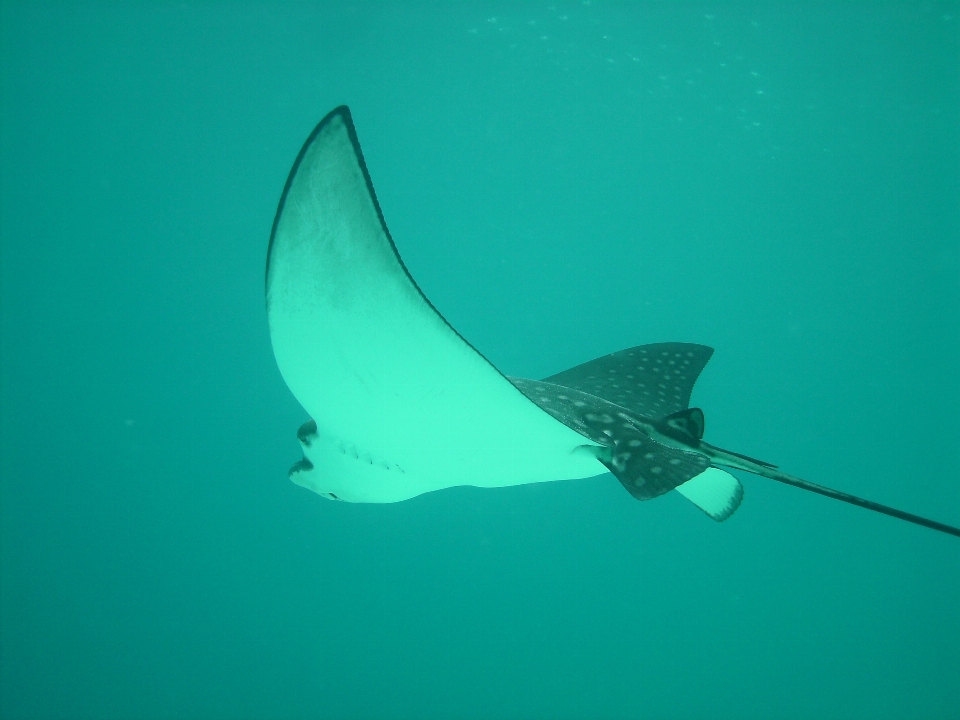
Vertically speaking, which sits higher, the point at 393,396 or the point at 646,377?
the point at 646,377

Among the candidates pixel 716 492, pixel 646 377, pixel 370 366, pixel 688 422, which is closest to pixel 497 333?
pixel 646 377

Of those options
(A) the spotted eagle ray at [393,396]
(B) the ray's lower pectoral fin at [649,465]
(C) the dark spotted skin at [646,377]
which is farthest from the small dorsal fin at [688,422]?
(C) the dark spotted skin at [646,377]

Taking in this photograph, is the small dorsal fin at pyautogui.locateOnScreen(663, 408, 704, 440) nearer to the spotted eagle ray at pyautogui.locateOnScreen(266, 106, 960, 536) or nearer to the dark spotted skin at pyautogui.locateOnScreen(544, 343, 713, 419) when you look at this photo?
the spotted eagle ray at pyautogui.locateOnScreen(266, 106, 960, 536)

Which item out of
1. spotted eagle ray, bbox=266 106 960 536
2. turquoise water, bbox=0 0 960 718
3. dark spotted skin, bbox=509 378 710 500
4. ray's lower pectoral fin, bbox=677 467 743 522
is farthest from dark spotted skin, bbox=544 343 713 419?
turquoise water, bbox=0 0 960 718

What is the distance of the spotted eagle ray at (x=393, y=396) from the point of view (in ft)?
4.84

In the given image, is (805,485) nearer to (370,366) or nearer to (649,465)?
(649,465)

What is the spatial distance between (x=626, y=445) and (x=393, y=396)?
3.19 ft

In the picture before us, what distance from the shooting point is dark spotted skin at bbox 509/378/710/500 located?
1.93m

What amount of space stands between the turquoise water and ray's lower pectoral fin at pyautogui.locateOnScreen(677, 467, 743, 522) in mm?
4946

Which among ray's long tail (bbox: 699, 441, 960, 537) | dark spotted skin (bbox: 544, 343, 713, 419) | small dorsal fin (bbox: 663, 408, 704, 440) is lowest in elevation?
ray's long tail (bbox: 699, 441, 960, 537)

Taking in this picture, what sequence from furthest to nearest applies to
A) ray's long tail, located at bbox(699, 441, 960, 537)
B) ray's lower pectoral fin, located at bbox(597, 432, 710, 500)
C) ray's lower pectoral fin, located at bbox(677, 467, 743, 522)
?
ray's lower pectoral fin, located at bbox(677, 467, 743, 522), ray's lower pectoral fin, located at bbox(597, 432, 710, 500), ray's long tail, located at bbox(699, 441, 960, 537)

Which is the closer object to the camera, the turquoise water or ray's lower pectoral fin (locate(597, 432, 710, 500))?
ray's lower pectoral fin (locate(597, 432, 710, 500))

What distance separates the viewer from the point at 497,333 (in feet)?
27.8

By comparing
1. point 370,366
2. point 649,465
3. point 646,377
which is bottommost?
point 649,465
